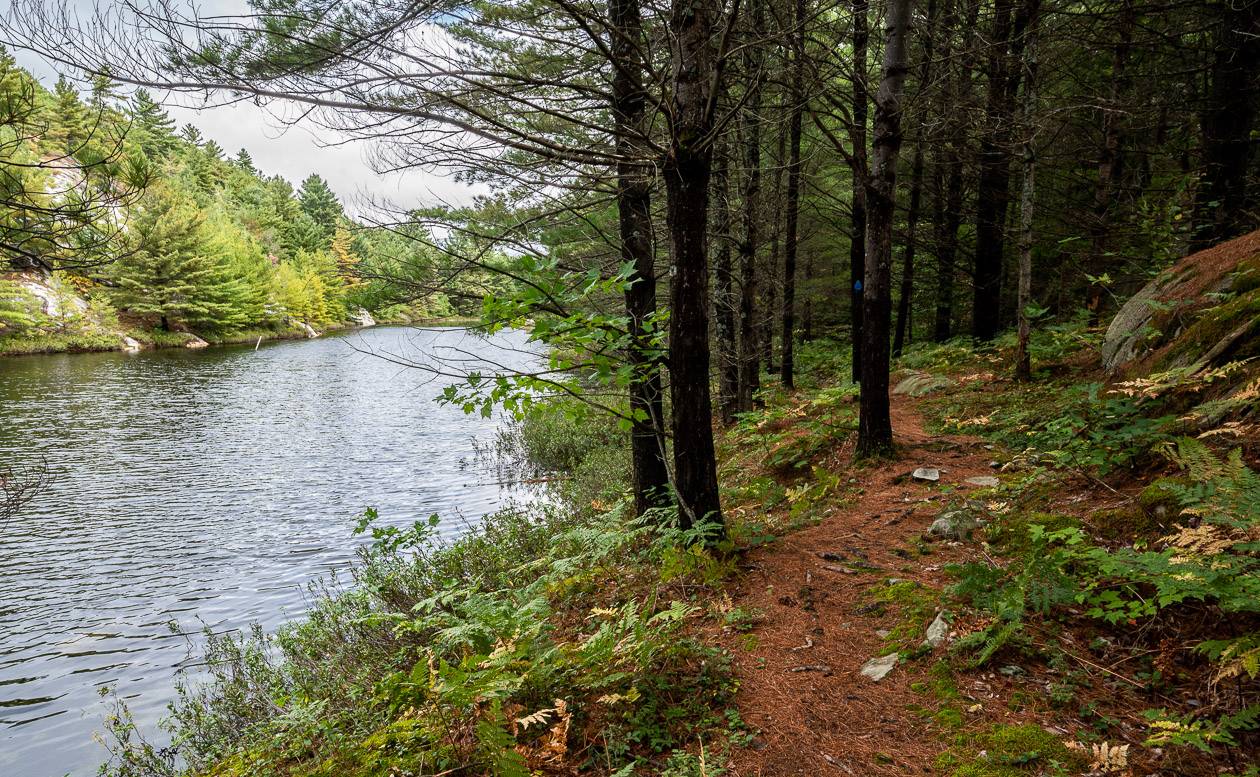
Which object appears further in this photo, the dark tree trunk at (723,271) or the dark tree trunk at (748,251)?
the dark tree trunk at (748,251)

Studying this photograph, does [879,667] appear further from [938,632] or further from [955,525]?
[955,525]

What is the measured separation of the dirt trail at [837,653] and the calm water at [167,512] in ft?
8.49

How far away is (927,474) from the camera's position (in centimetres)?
560

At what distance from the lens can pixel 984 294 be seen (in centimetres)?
1235

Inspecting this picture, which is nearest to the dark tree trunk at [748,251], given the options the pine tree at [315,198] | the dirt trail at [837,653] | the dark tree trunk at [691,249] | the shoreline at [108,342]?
the dirt trail at [837,653]

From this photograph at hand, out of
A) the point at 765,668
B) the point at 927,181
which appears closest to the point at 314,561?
the point at 765,668

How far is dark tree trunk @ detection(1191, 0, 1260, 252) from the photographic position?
23.6ft

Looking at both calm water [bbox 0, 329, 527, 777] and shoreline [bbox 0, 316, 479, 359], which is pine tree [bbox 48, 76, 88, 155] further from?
shoreline [bbox 0, 316, 479, 359]

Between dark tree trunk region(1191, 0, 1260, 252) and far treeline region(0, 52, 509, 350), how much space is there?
990cm

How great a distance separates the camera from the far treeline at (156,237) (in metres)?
4.95

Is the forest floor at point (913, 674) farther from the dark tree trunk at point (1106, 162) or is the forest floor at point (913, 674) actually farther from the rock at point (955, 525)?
the dark tree trunk at point (1106, 162)

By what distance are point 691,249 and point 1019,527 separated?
9.93 ft

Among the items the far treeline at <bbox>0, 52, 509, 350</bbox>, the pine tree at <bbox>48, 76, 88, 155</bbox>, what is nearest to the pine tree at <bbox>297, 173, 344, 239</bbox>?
the far treeline at <bbox>0, 52, 509, 350</bbox>

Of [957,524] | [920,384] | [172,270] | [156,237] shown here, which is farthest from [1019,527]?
[172,270]
